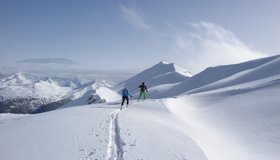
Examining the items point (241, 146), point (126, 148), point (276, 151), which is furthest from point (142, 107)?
point (126, 148)

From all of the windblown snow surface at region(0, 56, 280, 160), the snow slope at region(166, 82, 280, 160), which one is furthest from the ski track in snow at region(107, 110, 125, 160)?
the snow slope at region(166, 82, 280, 160)

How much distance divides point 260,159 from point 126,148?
1348 centimetres

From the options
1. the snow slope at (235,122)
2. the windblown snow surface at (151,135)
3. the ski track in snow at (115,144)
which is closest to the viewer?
the ski track in snow at (115,144)

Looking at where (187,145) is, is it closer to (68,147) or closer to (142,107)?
(68,147)

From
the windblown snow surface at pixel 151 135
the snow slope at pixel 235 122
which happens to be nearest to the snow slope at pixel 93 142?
the windblown snow surface at pixel 151 135

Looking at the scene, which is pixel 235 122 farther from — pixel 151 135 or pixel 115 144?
pixel 115 144

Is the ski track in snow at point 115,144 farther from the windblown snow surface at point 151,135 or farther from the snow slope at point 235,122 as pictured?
the snow slope at point 235,122

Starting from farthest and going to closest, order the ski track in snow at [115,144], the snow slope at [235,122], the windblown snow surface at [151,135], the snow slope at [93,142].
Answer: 1. the snow slope at [235,122]
2. the windblown snow surface at [151,135]
3. the snow slope at [93,142]
4. the ski track in snow at [115,144]

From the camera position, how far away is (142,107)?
124 feet

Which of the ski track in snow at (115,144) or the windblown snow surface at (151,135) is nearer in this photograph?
the ski track in snow at (115,144)

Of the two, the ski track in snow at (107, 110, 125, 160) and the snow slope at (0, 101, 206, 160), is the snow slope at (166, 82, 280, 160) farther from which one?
the ski track in snow at (107, 110, 125, 160)

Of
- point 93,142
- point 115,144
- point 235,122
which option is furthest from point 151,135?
point 235,122

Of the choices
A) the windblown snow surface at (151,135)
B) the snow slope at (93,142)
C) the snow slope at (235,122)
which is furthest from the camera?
the snow slope at (235,122)

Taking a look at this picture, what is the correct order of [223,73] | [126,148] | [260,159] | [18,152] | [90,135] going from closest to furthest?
1. [18,152]
2. [126,148]
3. [90,135]
4. [260,159]
5. [223,73]
